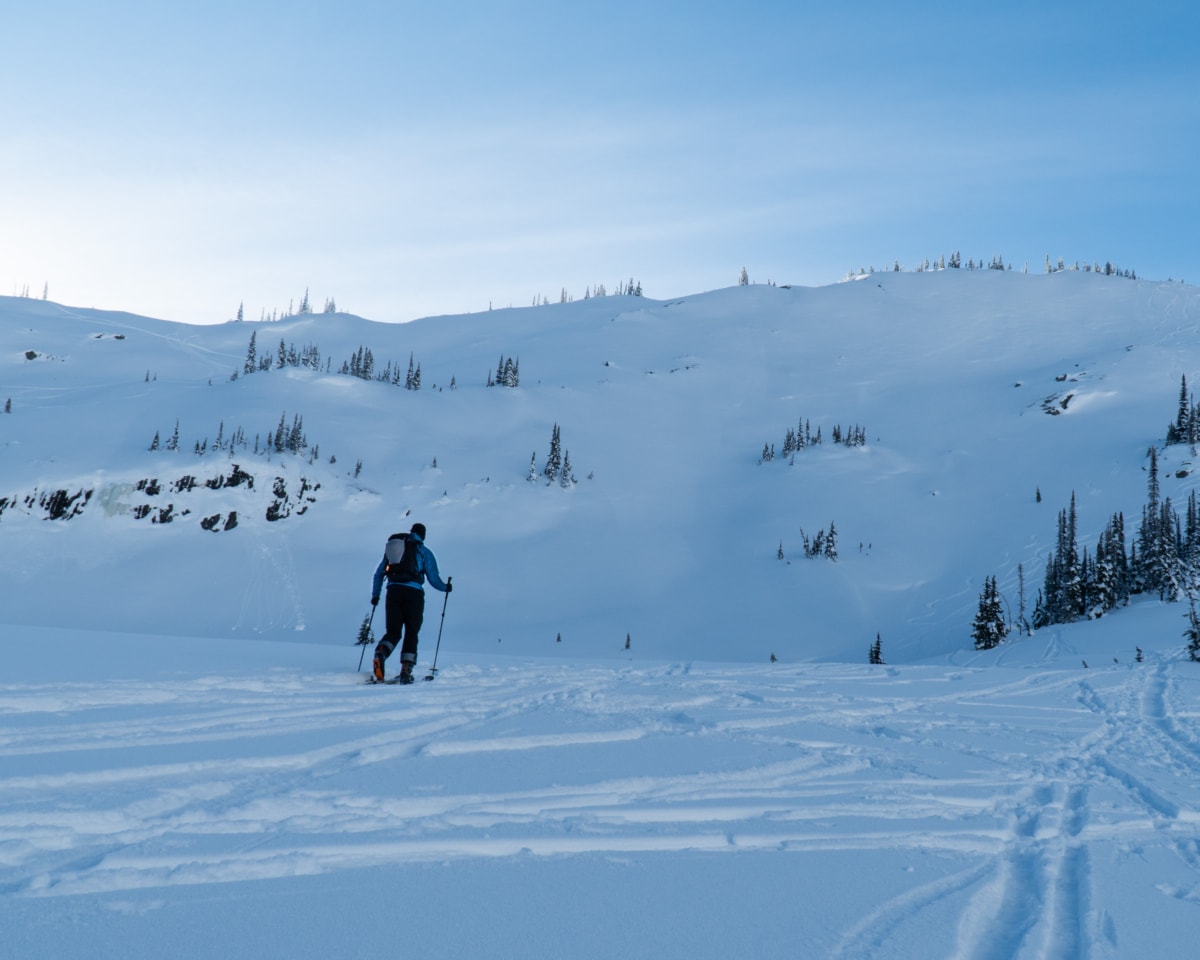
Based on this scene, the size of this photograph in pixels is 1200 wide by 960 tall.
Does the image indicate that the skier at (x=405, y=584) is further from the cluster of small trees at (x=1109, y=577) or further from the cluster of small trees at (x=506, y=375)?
the cluster of small trees at (x=506, y=375)

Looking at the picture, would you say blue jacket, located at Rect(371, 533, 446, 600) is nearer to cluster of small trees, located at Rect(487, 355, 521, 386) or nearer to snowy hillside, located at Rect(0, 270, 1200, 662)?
snowy hillside, located at Rect(0, 270, 1200, 662)

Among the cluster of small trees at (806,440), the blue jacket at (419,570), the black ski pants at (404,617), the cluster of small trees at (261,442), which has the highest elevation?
the cluster of small trees at (806,440)

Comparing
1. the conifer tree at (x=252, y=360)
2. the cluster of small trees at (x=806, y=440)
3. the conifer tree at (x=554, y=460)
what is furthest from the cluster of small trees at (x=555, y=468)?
the conifer tree at (x=252, y=360)

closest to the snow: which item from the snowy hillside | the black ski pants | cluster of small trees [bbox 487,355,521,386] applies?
the snowy hillside

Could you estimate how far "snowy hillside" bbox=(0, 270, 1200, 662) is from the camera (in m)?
41.5

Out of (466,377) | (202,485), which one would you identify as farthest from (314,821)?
(466,377)

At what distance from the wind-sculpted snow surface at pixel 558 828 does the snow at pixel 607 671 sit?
1.3 inches

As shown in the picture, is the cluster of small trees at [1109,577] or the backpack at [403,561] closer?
the backpack at [403,561]

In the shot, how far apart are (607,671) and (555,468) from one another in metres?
50.1

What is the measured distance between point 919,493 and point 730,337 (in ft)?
144

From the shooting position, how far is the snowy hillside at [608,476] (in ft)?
136

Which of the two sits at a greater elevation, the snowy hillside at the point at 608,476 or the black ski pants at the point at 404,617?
the snowy hillside at the point at 608,476

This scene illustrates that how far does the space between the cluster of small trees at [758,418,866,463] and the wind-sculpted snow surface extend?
57.4m

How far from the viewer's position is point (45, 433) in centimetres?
5462
